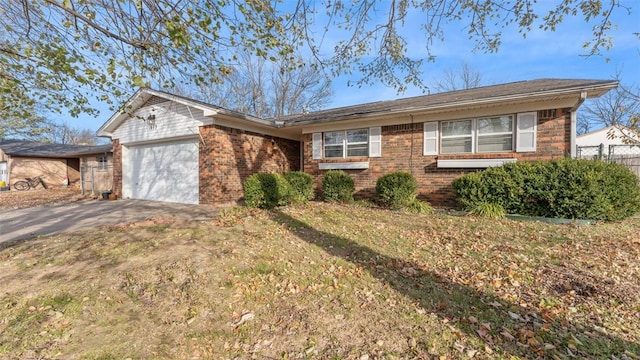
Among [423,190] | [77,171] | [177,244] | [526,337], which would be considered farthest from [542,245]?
[77,171]

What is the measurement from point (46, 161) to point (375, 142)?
76.9 feet

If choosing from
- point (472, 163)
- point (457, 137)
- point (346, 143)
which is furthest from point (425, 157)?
point (346, 143)

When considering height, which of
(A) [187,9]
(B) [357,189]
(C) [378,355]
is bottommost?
(C) [378,355]

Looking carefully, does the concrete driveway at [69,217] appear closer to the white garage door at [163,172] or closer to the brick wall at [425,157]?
the white garage door at [163,172]

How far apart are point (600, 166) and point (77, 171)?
28344mm

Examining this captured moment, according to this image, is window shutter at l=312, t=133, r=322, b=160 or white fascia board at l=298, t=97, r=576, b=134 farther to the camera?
window shutter at l=312, t=133, r=322, b=160

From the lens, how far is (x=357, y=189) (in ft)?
32.4

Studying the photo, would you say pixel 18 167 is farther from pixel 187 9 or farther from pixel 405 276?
pixel 405 276

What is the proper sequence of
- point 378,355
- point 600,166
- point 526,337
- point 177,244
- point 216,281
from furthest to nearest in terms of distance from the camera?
point 600,166
point 177,244
point 216,281
point 526,337
point 378,355

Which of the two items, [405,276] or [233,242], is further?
[233,242]

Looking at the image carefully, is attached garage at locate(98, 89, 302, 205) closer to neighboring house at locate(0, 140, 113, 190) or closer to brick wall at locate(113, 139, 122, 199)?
brick wall at locate(113, 139, 122, 199)

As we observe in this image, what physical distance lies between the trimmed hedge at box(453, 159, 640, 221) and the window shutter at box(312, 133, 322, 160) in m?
5.73

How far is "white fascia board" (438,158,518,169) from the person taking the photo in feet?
25.2

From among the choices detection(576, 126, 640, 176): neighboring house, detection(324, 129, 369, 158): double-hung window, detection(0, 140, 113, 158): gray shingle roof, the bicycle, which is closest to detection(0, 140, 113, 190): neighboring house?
detection(0, 140, 113, 158): gray shingle roof
